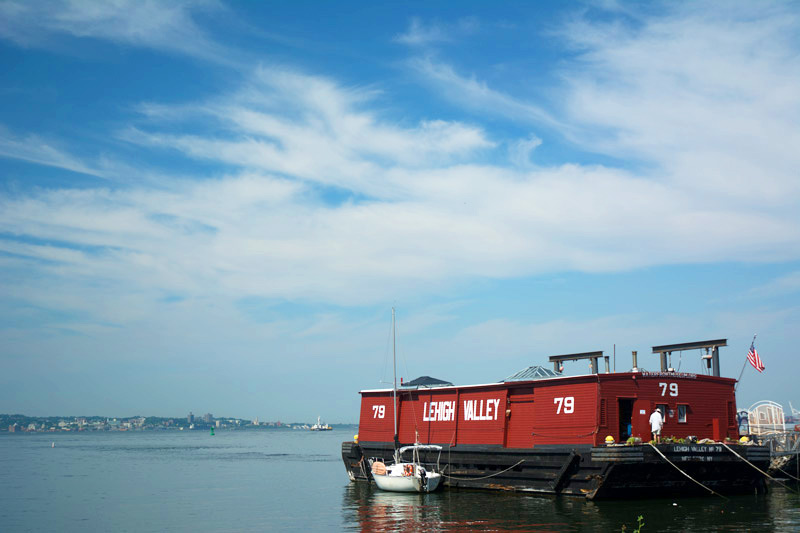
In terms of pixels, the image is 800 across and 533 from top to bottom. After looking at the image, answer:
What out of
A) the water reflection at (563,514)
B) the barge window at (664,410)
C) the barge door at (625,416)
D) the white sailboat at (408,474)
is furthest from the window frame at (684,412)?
the white sailboat at (408,474)

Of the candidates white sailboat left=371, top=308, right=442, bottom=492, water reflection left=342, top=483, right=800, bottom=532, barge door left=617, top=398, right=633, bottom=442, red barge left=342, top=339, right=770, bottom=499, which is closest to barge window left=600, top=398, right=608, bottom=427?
red barge left=342, top=339, right=770, bottom=499

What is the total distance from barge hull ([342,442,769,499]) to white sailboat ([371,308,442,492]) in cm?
241

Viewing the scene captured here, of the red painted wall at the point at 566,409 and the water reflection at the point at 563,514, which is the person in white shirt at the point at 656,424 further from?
the water reflection at the point at 563,514

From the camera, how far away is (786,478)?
135 feet

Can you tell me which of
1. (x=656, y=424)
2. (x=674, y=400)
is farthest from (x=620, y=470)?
(x=674, y=400)

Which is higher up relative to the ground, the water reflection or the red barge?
the red barge

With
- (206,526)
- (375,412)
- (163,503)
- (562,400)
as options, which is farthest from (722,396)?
(163,503)

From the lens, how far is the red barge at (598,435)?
104 ft

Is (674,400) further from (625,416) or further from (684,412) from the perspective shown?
(625,416)

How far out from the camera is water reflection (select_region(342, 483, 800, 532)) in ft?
88.0

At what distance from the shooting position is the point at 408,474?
3884 centimetres

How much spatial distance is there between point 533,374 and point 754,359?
12.0 metres

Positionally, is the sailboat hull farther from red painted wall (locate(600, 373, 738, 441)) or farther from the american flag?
the american flag

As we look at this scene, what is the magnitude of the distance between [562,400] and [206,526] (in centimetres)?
1685
